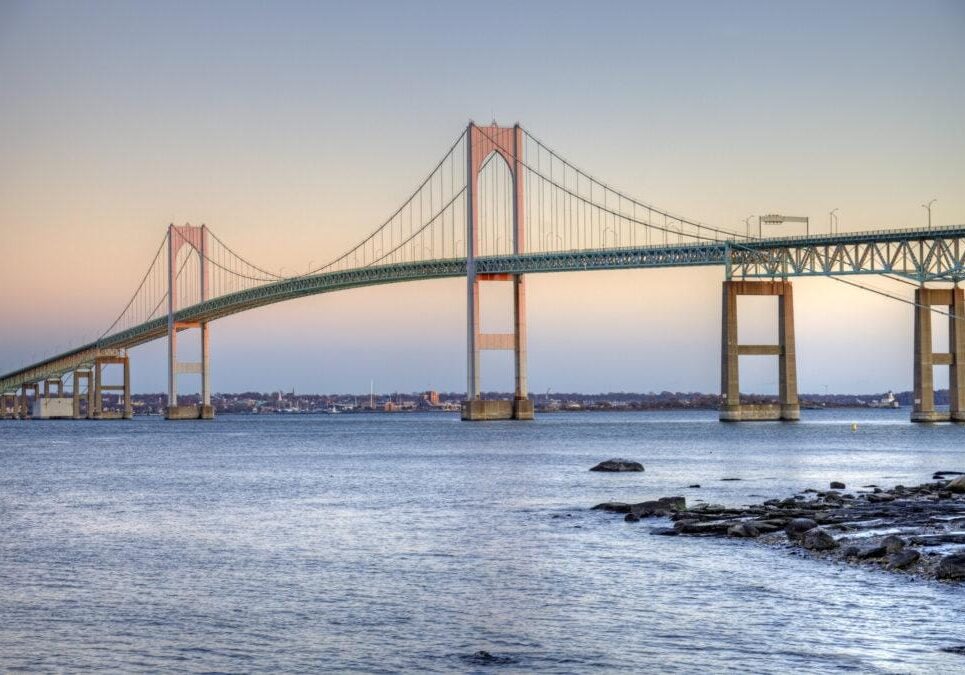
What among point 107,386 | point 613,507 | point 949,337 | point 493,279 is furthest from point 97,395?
point 613,507

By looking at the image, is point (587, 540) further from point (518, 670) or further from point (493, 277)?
point (493, 277)

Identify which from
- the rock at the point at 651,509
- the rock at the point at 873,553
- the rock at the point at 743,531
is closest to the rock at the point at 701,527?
the rock at the point at 743,531

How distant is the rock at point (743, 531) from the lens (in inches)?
877

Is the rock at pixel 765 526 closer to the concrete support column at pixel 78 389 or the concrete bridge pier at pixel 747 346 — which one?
the concrete bridge pier at pixel 747 346

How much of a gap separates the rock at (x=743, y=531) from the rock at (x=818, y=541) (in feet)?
4.42

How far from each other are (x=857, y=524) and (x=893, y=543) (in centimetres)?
329

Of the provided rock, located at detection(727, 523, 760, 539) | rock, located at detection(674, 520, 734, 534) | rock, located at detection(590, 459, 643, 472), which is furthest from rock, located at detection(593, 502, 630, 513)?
rock, located at detection(590, 459, 643, 472)

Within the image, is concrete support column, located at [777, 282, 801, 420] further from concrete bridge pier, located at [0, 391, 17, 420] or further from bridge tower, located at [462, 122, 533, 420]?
concrete bridge pier, located at [0, 391, 17, 420]

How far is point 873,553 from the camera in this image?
755 inches

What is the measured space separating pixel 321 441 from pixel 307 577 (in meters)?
54.6

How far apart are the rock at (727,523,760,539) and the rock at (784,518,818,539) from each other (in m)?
0.49

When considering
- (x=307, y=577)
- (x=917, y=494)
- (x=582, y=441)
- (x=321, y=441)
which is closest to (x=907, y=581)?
(x=307, y=577)

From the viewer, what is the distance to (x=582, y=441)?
224 feet

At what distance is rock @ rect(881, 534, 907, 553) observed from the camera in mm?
19125
